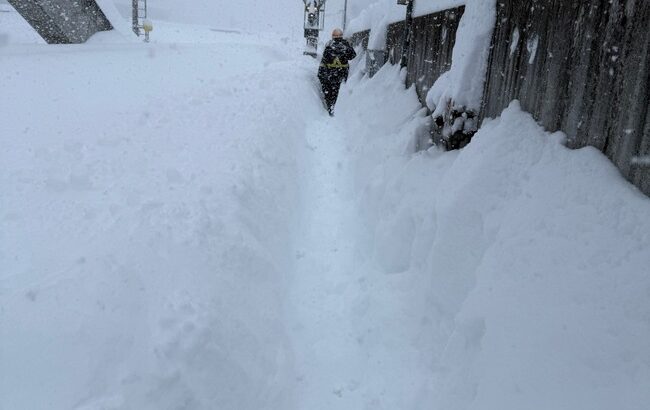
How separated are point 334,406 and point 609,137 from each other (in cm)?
229

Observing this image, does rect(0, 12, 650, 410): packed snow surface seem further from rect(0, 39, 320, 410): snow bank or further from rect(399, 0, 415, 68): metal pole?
rect(399, 0, 415, 68): metal pole

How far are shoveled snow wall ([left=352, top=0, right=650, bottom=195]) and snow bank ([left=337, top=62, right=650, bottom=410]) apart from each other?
5.3 inches

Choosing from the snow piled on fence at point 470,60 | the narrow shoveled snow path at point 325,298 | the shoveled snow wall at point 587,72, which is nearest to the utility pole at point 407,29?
the narrow shoveled snow path at point 325,298

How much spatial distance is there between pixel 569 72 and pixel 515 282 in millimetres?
1419

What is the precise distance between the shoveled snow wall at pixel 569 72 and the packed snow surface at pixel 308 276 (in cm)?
15

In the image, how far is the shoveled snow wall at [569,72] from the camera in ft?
7.82

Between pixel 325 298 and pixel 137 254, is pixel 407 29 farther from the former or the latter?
pixel 137 254

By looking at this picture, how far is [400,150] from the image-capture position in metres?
5.79

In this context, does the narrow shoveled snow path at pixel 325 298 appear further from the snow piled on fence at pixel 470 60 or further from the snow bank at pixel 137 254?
the snow piled on fence at pixel 470 60

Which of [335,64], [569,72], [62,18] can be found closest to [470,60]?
[569,72]

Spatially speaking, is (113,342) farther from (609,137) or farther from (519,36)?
(519,36)

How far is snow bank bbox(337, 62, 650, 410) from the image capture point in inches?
82.0

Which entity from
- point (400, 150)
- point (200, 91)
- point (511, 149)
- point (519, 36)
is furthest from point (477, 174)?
point (200, 91)

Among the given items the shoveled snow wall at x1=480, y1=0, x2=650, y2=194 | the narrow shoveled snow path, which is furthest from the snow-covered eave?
the narrow shoveled snow path
